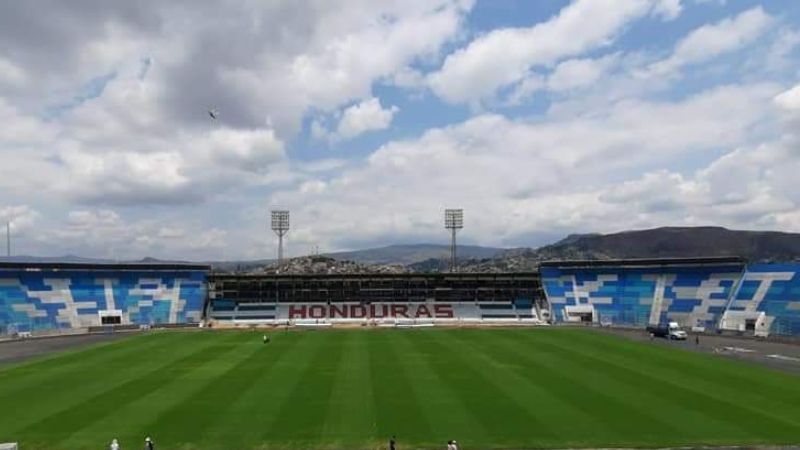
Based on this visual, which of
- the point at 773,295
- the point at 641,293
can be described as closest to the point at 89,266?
the point at 641,293

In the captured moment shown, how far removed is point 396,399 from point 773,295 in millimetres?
51558

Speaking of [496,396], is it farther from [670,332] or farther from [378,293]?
[378,293]

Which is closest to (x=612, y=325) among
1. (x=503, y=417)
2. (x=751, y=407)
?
(x=751, y=407)

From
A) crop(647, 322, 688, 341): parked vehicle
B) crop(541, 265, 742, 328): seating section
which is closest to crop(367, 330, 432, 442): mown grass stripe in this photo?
crop(647, 322, 688, 341): parked vehicle

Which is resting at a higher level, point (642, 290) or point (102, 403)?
point (642, 290)

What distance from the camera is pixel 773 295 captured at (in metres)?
65.5

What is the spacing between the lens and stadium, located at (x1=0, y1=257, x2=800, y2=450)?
2634cm

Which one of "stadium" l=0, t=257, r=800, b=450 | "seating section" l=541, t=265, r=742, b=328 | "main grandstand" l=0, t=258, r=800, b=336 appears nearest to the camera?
"stadium" l=0, t=257, r=800, b=450

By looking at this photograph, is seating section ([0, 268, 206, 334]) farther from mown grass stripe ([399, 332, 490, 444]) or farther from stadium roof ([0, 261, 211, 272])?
mown grass stripe ([399, 332, 490, 444])

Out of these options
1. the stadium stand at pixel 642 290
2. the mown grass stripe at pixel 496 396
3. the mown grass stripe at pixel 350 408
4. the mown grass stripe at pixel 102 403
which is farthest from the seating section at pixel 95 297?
the stadium stand at pixel 642 290

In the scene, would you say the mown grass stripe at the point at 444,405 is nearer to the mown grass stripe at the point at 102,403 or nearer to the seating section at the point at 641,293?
the mown grass stripe at the point at 102,403

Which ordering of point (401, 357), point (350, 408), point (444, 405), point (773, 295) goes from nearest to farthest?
point (350, 408) → point (444, 405) → point (401, 357) → point (773, 295)

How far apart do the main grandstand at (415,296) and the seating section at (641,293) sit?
140 mm

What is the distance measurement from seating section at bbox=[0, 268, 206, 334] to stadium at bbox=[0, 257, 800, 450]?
23cm
